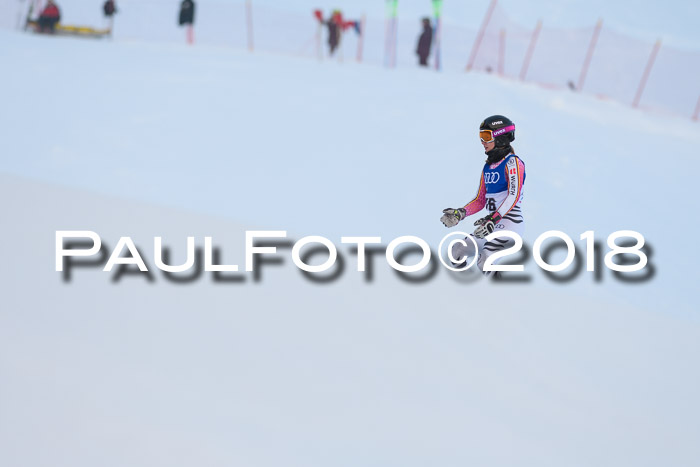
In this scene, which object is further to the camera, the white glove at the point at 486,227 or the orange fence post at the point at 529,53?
the orange fence post at the point at 529,53

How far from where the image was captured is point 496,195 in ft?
12.0

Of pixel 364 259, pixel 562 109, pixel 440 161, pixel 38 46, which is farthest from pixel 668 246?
pixel 38 46

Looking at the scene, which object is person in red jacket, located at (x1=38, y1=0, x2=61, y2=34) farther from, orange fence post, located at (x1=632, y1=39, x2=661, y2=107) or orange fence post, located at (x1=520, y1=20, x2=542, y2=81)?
orange fence post, located at (x1=632, y1=39, x2=661, y2=107)

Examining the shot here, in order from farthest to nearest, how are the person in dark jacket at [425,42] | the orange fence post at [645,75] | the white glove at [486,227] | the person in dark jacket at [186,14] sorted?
the person in dark jacket at [186,14], the orange fence post at [645,75], the person in dark jacket at [425,42], the white glove at [486,227]

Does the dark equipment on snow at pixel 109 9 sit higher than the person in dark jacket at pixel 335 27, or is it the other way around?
the dark equipment on snow at pixel 109 9

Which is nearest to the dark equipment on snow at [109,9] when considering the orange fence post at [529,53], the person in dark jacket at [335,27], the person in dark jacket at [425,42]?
the person in dark jacket at [335,27]

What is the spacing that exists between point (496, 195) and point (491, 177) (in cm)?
9

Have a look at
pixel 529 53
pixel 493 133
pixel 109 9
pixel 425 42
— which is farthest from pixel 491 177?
pixel 109 9

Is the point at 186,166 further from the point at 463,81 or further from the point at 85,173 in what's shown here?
the point at 463,81

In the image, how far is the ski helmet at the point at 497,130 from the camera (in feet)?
11.3

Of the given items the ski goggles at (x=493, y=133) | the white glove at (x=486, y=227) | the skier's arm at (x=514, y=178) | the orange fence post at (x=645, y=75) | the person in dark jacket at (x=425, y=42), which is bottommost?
the white glove at (x=486, y=227)

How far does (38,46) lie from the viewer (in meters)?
16.6

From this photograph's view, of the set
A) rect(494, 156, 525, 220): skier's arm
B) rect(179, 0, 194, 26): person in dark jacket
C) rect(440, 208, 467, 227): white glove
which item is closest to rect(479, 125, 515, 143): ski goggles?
rect(494, 156, 525, 220): skier's arm

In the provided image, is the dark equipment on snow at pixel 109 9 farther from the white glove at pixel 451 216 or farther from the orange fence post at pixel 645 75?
the white glove at pixel 451 216
